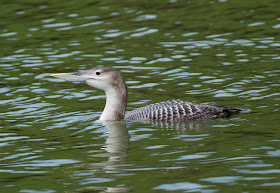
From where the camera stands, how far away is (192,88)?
13383mm

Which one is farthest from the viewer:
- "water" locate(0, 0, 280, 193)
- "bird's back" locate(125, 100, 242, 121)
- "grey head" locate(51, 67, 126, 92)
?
"grey head" locate(51, 67, 126, 92)

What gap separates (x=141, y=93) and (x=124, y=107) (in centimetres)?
131

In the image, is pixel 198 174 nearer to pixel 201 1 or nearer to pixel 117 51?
pixel 117 51

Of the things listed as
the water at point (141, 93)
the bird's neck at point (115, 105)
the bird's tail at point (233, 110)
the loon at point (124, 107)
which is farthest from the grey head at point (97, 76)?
the bird's tail at point (233, 110)

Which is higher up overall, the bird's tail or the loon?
the loon

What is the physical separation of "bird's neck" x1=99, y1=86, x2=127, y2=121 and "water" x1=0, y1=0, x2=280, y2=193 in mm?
235

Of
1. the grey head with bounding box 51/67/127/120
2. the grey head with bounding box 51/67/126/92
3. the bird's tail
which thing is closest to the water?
the bird's tail

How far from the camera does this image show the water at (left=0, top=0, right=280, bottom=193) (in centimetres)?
862

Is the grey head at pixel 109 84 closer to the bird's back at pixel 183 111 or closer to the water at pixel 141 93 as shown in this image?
the water at pixel 141 93

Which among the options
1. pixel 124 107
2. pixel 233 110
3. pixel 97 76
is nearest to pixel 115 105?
pixel 124 107

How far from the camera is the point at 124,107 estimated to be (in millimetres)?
12375

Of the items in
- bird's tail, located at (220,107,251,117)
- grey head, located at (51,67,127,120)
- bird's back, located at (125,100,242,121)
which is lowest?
bird's tail, located at (220,107,251,117)

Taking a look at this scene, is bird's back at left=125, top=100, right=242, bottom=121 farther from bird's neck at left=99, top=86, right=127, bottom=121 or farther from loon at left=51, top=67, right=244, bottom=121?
bird's neck at left=99, top=86, right=127, bottom=121

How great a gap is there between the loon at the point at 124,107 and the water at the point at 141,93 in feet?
0.77
